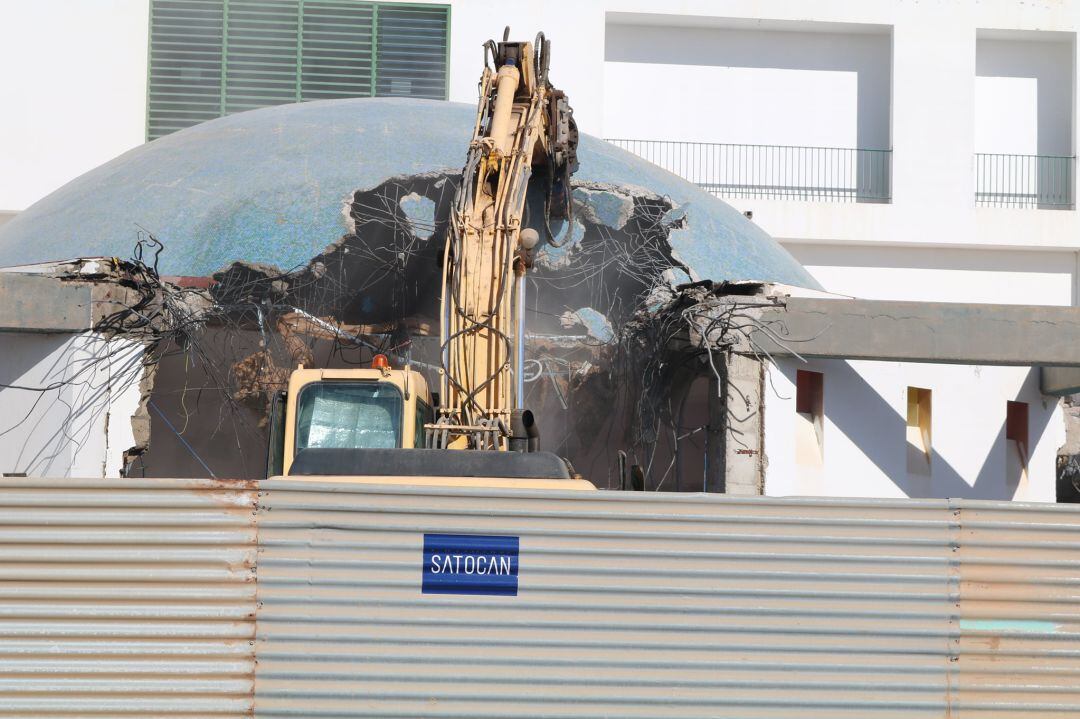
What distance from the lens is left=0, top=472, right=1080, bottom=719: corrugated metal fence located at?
7.53 meters

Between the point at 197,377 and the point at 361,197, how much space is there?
2673 millimetres

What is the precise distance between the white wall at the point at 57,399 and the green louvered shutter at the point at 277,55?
44.8 feet

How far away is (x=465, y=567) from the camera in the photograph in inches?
301

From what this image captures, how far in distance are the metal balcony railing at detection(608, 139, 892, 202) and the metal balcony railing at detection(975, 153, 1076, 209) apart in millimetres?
2062

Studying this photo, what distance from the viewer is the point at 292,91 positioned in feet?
85.3

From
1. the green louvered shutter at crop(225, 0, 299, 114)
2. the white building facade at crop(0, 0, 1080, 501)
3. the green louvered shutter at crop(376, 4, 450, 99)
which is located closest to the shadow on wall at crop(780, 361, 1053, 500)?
the white building facade at crop(0, 0, 1080, 501)

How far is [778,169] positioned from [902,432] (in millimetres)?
12869

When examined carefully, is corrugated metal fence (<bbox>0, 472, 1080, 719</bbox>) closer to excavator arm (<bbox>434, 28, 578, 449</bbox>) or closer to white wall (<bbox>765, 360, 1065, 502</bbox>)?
excavator arm (<bbox>434, 28, 578, 449</bbox>)

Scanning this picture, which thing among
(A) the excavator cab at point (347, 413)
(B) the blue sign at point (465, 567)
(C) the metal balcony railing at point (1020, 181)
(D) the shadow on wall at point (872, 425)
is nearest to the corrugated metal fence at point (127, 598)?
(B) the blue sign at point (465, 567)

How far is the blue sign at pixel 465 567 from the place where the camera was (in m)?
7.62

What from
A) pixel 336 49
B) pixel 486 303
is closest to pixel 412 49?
pixel 336 49

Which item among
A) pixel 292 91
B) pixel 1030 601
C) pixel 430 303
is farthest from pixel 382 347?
pixel 292 91

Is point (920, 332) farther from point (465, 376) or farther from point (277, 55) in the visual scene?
point (277, 55)

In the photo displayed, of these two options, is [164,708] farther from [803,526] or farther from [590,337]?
[590,337]
